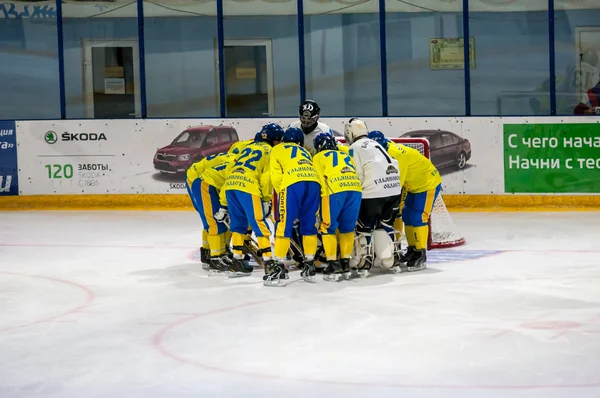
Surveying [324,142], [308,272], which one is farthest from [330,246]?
[324,142]

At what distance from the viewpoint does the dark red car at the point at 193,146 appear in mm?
12000

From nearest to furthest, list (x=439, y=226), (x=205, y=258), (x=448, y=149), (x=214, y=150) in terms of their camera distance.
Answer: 1. (x=205, y=258)
2. (x=439, y=226)
3. (x=448, y=149)
4. (x=214, y=150)

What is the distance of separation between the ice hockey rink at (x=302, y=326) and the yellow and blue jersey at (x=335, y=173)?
0.66 metres

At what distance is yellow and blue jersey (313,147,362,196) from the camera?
7.27m

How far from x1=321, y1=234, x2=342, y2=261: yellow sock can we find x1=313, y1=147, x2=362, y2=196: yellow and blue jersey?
306 millimetres

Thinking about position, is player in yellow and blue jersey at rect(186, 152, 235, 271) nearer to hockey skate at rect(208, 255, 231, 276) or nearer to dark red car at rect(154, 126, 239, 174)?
hockey skate at rect(208, 255, 231, 276)

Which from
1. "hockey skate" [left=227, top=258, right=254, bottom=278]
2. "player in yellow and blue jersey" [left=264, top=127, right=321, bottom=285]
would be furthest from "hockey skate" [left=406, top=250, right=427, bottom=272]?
"hockey skate" [left=227, top=258, right=254, bottom=278]

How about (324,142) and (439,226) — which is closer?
(324,142)

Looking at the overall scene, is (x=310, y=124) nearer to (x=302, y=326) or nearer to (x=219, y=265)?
(x=219, y=265)

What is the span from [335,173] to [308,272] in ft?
2.34

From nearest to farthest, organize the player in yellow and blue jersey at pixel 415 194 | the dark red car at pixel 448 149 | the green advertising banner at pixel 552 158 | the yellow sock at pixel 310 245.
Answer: the yellow sock at pixel 310 245
the player in yellow and blue jersey at pixel 415 194
the green advertising banner at pixel 552 158
the dark red car at pixel 448 149

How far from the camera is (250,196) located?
745 centimetres

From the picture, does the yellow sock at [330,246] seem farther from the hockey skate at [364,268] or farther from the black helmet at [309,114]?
the black helmet at [309,114]

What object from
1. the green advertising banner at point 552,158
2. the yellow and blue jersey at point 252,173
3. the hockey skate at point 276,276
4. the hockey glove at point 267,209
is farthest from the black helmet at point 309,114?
the green advertising banner at point 552,158
